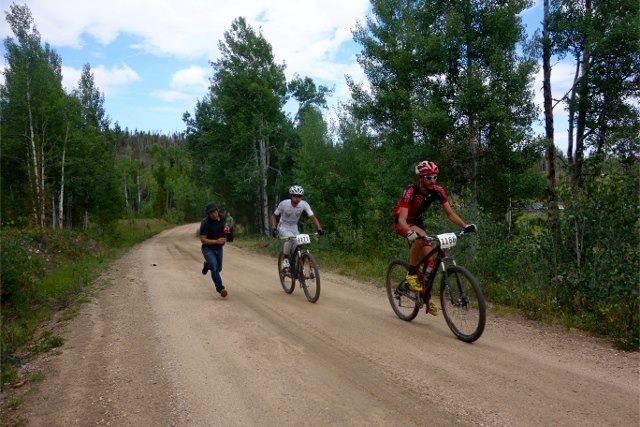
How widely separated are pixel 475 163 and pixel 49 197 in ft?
80.6

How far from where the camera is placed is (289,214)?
9.09 metres

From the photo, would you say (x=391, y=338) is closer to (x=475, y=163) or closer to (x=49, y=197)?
(x=475, y=163)

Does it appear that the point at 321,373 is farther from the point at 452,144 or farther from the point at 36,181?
the point at 36,181

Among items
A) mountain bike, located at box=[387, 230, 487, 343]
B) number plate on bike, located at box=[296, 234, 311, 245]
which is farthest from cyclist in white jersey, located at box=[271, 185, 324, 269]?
mountain bike, located at box=[387, 230, 487, 343]

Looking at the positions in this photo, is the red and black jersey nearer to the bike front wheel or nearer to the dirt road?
the bike front wheel

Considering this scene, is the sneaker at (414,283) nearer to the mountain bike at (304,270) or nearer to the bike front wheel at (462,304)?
the bike front wheel at (462,304)

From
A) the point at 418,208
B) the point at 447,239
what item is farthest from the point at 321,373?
the point at 418,208

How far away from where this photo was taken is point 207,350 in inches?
217

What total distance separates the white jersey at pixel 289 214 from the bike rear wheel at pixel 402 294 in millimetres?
2503

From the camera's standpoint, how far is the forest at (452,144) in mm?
6906

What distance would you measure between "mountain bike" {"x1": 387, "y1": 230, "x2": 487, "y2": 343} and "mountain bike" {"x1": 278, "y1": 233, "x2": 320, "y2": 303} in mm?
2132

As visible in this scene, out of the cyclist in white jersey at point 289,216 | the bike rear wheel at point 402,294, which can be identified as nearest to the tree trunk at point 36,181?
the cyclist in white jersey at point 289,216

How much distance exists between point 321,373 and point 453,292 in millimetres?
2175

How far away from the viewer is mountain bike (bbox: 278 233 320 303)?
825 centimetres
